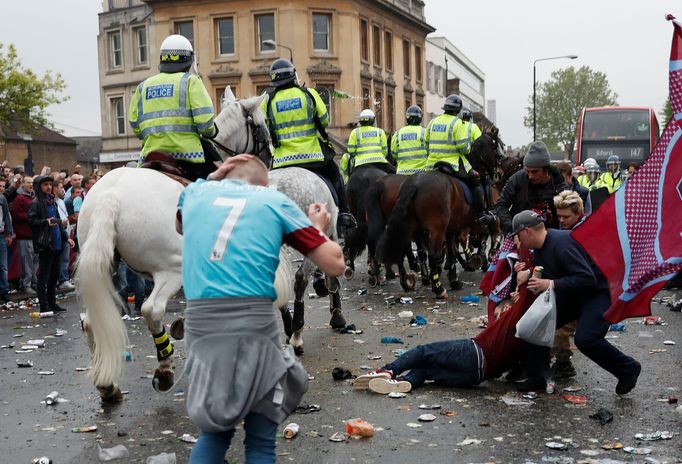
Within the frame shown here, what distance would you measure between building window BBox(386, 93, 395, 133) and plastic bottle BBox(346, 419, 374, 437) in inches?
1723

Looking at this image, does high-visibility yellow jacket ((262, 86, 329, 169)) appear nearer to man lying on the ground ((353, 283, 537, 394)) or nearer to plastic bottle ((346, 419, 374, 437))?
man lying on the ground ((353, 283, 537, 394))

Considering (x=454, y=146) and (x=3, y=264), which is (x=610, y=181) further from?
(x=3, y=264)

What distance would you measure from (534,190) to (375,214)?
15.4 feet

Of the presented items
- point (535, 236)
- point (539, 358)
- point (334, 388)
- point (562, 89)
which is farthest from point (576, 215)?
point (562, 89)

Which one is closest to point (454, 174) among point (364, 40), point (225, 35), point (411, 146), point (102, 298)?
point (411, 146)

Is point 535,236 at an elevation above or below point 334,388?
above

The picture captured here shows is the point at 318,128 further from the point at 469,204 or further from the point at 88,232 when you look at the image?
the point at 469,204

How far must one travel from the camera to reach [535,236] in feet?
21.6

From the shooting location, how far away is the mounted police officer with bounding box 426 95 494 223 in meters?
12.5

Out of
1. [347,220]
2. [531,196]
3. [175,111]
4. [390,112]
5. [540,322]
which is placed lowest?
[540,322]

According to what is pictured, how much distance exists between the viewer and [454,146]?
41.1 ft

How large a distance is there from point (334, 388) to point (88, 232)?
2.34m

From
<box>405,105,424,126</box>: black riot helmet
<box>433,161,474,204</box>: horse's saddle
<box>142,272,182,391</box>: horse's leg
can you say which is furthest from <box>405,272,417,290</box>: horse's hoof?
<box>142,272,182,391</box>: horse's leg

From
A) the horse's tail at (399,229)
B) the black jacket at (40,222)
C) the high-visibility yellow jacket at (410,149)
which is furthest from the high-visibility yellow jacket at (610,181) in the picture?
the black jacket at (40,222)
